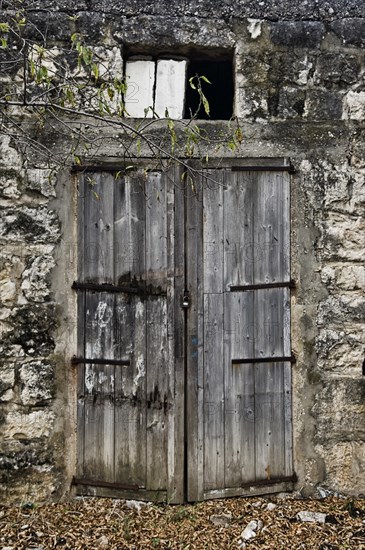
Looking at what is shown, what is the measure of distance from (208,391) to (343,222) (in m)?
1.46

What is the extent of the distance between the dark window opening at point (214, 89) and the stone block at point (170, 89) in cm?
10

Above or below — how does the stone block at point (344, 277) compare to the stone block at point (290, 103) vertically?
below

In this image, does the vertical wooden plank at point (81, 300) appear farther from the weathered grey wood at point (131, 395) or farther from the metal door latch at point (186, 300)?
the metal door latch at point (186, 300)

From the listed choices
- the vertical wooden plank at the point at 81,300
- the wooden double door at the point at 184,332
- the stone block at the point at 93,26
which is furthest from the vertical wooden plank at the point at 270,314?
the stone block at the point at 93,26

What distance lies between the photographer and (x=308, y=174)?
13.0 feet

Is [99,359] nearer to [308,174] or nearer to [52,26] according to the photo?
[308,174]

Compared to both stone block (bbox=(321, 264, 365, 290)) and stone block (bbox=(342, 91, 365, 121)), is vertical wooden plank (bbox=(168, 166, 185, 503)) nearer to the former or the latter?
stone block (bbox=(321, 264, 365, 290))

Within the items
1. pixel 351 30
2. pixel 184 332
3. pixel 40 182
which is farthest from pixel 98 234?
pixel 351 30

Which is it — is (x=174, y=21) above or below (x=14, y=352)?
above

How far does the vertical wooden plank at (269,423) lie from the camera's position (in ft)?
12.9

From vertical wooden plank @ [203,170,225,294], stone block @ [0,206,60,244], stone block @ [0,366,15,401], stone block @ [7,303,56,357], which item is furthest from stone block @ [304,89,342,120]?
stone block @ [0,366,15,401]

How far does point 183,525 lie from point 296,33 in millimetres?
3313

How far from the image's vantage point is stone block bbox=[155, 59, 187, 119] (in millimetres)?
3996

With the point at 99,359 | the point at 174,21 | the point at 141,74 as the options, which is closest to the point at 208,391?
the point at 99,359
